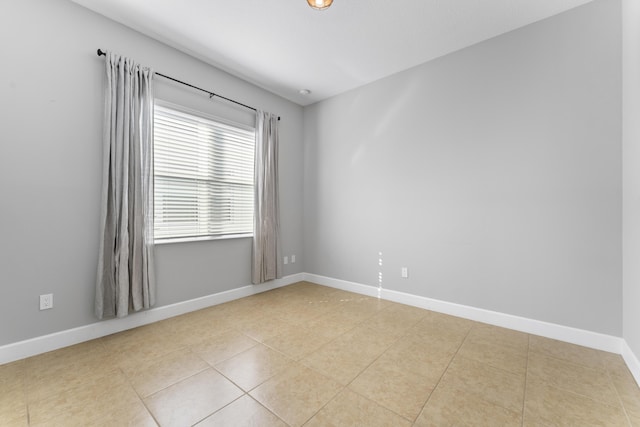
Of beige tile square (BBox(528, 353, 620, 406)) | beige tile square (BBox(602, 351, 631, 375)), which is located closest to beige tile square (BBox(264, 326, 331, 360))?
beige tile square (BBox(528, 353, 620, 406))

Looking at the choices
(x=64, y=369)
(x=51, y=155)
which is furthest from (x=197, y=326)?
(x=51, y=155)

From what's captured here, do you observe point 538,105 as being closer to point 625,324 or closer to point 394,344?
point 625,324

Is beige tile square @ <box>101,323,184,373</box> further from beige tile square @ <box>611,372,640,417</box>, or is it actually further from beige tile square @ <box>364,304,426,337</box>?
beige tile square @ <box>611,372,640,417</box>

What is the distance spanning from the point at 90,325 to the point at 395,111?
385 cm

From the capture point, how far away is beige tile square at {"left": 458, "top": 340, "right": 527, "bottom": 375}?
1921 mm

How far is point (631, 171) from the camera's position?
192cm

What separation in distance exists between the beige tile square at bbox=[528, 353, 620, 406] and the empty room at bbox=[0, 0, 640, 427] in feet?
0.06

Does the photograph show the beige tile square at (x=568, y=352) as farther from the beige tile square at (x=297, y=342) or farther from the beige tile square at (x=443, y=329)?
the beige tile square at (x=297, y=342)

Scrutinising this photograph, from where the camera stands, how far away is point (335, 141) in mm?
4008

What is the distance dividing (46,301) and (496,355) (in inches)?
140

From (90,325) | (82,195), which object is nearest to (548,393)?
(90,325)

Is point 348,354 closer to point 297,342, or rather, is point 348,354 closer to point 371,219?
point 297,342

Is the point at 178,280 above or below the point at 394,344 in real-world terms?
Answer: above

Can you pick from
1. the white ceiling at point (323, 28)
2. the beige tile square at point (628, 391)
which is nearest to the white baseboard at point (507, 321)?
the beige tile square at point (628, 391)
